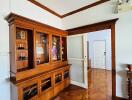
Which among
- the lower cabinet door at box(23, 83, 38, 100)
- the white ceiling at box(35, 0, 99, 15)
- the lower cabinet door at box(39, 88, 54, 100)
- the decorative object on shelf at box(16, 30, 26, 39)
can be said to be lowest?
the lower cabinet door at box(39, 88, 54, 100)

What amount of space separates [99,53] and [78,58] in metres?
3.53

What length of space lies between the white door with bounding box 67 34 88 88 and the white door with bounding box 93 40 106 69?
3468 mm

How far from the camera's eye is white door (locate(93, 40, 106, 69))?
679 cm

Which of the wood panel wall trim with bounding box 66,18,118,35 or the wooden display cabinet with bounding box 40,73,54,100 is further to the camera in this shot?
the wood panel wall trim with bounding box 66,18,118,35

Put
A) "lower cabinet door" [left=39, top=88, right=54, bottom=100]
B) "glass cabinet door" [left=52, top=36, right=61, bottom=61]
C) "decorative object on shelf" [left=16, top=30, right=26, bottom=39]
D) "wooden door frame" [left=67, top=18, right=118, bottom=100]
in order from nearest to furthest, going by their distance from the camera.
Answer: "decorative object on shelf" [left=16, top=30, right=26, bottom=39] < "lower cabinet door" [left=39, top=88, right=54, bottom=100] < "wooden door frame" [left=67, top=18, right=118, bottom=100] < "glass cabinet door" [left=52, top=36, right=61, bottom=61]

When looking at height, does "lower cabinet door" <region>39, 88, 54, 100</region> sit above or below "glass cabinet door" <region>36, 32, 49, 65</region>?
below


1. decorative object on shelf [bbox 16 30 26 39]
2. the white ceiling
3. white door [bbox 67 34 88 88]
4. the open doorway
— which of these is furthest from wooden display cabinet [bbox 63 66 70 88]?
the open doorway

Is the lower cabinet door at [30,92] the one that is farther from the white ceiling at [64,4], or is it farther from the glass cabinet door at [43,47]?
the white ceiling at [64,4]

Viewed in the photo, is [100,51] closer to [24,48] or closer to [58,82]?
[58,82]

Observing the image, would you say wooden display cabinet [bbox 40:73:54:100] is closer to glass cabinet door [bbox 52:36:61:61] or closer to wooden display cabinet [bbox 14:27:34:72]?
wooden display cabinet [bbox 14:27:34:72]

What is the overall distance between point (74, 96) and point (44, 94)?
91cm

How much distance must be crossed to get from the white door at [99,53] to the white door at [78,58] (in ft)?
11.4

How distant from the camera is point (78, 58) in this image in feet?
12.7

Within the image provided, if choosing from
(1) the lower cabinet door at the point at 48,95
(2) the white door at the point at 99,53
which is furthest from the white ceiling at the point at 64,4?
(2) the white door at the point at 99,53
